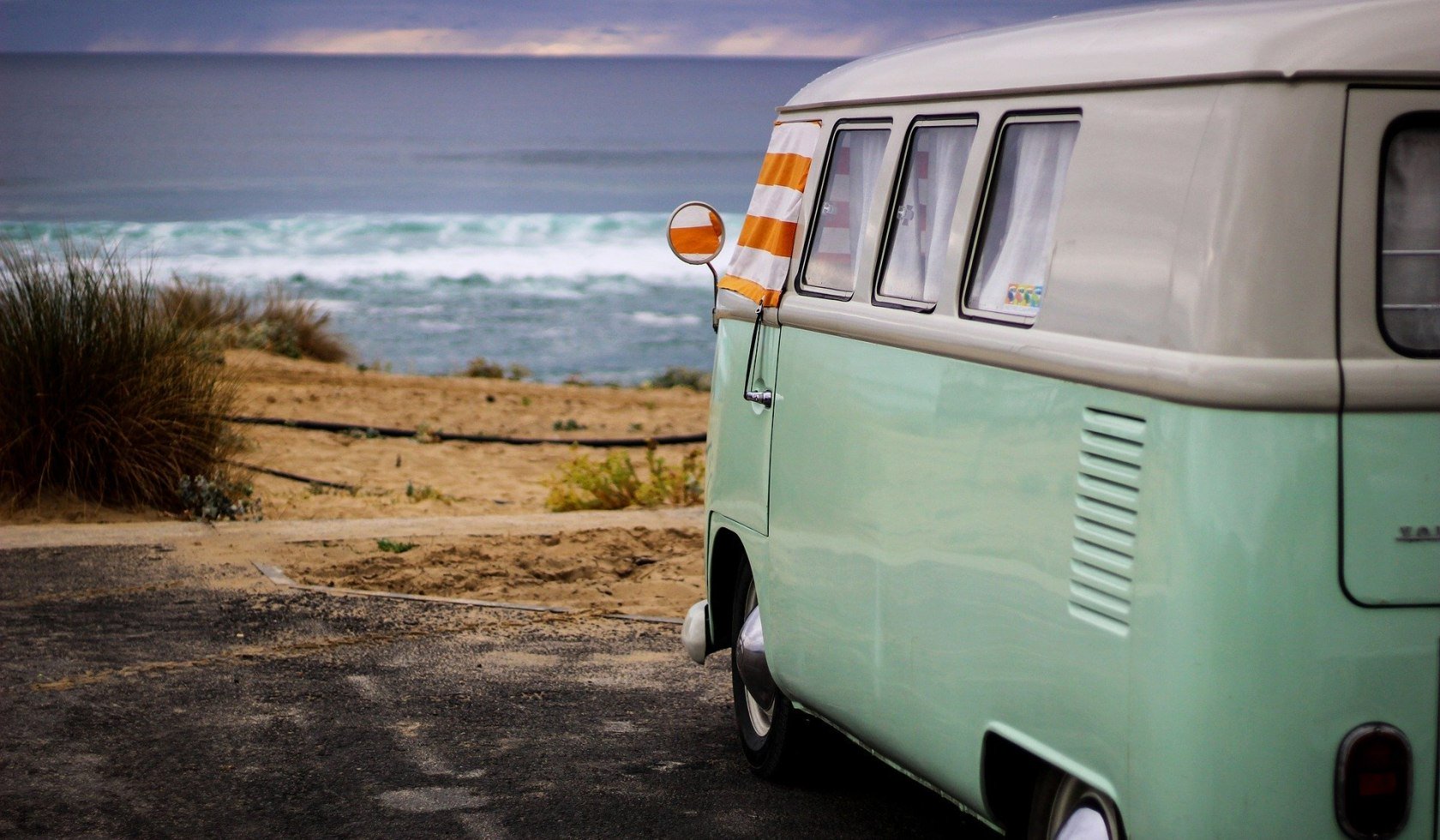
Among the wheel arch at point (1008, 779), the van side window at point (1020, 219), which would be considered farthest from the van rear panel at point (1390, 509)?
the wheel arch at point (1008, 779)

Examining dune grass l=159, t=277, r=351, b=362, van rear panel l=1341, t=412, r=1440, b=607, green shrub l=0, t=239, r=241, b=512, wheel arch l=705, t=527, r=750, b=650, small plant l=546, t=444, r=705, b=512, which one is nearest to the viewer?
van rear panel l=1341, t=412, r=1440, b=607

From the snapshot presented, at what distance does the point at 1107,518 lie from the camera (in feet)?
9.96

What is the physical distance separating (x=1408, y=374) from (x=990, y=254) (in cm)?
109

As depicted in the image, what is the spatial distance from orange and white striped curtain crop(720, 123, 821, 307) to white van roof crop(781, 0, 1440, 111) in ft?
2.93

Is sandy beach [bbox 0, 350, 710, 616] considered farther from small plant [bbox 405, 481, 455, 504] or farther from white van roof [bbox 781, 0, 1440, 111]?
white van roof [bbox 781, 0, 1440, 111]

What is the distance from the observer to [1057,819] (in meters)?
3.39

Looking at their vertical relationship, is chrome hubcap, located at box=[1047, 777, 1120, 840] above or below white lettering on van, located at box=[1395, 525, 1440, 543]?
below

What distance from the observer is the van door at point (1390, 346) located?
9.08 ft

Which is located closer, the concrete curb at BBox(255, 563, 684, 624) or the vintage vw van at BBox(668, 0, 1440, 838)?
the vintage vw van at BBox(668, 0, 1440, 838)

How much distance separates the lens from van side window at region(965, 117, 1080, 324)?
3.44 m

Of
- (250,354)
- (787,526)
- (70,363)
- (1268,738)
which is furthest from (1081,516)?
(250,354)

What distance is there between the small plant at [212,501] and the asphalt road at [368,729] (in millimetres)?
1593

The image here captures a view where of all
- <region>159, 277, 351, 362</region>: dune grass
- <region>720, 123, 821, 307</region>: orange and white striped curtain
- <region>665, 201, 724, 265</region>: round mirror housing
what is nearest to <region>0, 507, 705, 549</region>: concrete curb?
<region>665, 201, 724, 265</region>: round mirror housing

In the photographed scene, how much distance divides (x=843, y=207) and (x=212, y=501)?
19.9ft
